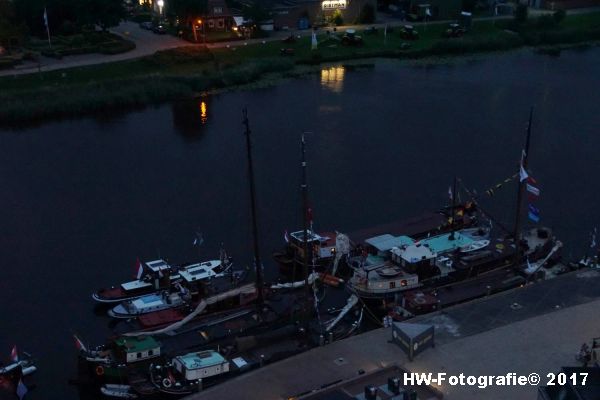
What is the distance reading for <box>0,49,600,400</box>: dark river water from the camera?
33719 millimetres

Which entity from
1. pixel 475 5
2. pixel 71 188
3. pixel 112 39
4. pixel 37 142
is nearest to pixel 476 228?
pixel 71 188

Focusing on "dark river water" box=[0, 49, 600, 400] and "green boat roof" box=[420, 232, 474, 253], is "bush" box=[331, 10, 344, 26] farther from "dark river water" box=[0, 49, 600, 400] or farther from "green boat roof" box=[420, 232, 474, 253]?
"green boat roof" box=[420, 232, 474, 253]

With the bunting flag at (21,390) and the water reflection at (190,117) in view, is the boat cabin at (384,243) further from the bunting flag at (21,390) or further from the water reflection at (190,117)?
the water reflection at (190,117)

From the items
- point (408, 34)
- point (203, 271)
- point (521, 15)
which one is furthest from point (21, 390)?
point (521, 15)

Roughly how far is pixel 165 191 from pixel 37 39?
35.0 metres

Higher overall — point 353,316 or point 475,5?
point 475,5

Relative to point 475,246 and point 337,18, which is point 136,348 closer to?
point 475,246

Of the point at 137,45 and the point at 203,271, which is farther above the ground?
the point at 137,45

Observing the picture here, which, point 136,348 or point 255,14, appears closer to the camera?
point 136,348

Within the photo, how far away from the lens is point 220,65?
6438 centimetres

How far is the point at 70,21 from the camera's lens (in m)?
71.4

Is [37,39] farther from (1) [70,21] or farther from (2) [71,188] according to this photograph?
(2) [71,188]

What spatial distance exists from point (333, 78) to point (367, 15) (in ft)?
55.1

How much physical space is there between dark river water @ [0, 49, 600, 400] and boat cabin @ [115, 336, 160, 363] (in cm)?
215
